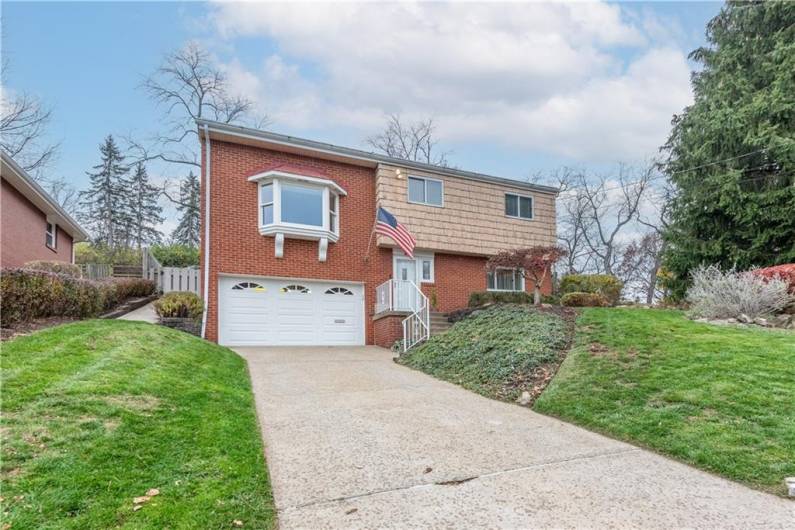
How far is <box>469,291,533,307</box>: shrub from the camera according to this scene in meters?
14.4

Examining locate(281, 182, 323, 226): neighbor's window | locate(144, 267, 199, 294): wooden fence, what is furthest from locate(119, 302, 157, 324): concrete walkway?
locate(281, 182, 323, 226): neighbor's window

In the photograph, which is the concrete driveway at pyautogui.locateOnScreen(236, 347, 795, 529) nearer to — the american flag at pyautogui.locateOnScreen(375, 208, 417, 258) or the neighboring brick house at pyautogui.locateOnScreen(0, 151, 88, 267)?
the american flag at pyautogui.locateOnScreen(375, 208, 417, 258)

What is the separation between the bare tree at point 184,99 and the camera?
69.9ft

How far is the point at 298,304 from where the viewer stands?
1311 centimetres

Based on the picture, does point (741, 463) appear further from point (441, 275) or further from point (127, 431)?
point (441, 275)

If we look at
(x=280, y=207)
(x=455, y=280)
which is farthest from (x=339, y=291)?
(x=455, y=280)

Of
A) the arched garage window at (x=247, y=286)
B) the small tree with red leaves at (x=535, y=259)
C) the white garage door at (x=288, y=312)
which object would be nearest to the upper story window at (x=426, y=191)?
the white garage door at (x=288, y=312)

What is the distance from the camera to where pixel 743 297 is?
29.8ft

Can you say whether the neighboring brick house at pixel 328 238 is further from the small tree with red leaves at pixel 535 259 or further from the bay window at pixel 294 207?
the small tree with red leaves at pixel 535 259

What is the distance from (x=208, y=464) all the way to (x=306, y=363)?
239 inches

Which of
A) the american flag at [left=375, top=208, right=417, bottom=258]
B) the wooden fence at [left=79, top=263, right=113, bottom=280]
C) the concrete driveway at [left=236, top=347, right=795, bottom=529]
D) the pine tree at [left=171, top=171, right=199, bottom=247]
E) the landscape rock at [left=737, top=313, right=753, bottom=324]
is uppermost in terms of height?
the pine tree at [left=171, top=171, right=199, bottom=247]

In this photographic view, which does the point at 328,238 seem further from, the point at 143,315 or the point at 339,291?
the point at 143,315

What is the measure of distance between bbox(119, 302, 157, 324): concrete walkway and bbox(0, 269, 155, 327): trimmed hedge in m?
1.11

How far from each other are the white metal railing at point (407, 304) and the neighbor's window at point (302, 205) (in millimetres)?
2794
